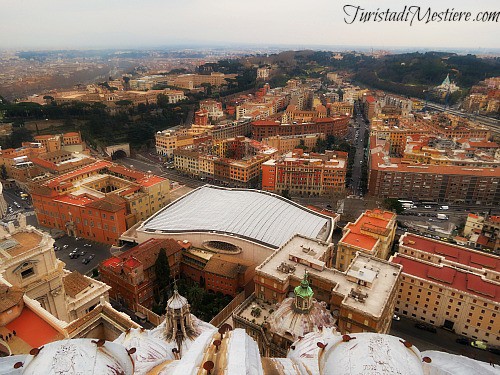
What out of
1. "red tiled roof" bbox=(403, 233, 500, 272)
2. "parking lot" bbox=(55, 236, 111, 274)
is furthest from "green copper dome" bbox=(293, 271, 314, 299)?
"parking lot" bbox=(55, 236, 111, 274)

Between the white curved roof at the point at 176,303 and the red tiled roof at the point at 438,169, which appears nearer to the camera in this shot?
the white curved roof at the point at 176,303

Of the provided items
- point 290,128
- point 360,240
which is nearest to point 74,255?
point 360,240

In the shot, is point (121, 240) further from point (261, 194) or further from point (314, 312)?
point (314, 312)

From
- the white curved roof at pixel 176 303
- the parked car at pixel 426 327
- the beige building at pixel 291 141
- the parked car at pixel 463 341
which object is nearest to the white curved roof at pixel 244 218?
the parked car at pixel 426 327

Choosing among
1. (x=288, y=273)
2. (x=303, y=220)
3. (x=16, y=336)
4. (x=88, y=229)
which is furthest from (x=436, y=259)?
(x=88, y=229)

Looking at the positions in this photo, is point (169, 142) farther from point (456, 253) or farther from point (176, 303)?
point (176, 303)

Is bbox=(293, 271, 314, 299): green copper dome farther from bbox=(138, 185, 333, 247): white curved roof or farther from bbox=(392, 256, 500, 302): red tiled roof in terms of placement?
bbox=(392, 256, 500, 302): red tiled roof

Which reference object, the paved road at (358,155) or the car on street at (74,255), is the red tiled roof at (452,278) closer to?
the paved road at (358,155)
